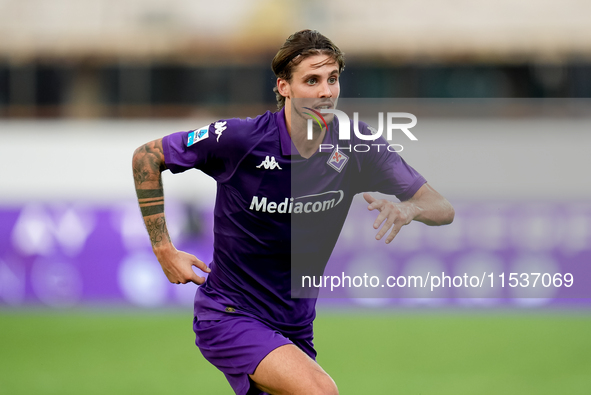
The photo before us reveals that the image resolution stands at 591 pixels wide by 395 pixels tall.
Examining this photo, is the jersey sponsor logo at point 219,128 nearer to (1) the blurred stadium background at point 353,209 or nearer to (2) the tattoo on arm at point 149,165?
(2) the tattoo on arm at point 149,165

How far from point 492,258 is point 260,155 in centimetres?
792

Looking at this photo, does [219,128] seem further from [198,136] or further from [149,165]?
[149,165]

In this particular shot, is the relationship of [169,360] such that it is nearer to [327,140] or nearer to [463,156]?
[327,140]

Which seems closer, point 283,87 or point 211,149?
point 211,149

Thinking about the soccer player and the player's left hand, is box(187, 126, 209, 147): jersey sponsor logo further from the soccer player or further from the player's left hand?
the player's left hand

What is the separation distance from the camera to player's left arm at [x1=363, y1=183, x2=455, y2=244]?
3857 mm

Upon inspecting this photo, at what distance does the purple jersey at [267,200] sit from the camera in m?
4.23

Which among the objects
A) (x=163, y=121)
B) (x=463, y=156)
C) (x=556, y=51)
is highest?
(x=556, y=51)

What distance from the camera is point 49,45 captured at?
58.7 ft

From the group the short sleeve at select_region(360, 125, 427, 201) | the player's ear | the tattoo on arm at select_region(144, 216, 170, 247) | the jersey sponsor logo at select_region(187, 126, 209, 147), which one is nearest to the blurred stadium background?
the tattoo on arm at select_region(144, 216, 170, 247)

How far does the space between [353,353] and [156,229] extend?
5.77 m

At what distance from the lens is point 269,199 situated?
13.9 feet

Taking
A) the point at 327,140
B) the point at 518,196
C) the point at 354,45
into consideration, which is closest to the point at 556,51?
the point at 354,45

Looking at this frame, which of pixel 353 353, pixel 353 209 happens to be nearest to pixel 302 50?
pixel 353 353
